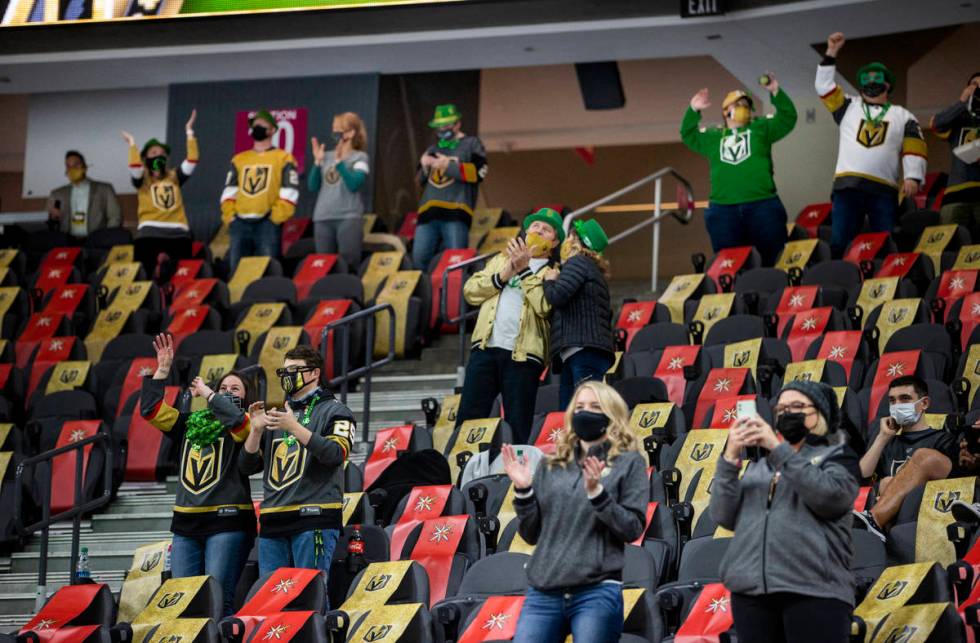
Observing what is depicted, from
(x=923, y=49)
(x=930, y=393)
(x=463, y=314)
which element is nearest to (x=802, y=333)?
(x=930, y=393)

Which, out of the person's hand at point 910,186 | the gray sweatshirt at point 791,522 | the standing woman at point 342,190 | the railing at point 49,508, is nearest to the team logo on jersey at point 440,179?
the standing woman at point 342,190

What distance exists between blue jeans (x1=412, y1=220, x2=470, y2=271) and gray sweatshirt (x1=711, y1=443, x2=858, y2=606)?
6988 mm

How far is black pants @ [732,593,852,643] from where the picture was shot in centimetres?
423

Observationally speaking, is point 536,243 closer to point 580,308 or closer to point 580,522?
point 580,308

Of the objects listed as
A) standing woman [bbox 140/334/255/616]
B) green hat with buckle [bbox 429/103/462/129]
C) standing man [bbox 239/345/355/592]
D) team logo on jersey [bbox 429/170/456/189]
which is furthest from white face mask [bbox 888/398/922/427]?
green hat with buckle [bbox 429/103/462/129]

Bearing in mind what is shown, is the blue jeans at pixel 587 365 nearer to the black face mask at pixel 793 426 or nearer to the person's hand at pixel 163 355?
the person's hand at pixel 163 355

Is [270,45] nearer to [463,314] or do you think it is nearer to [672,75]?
[463,314]

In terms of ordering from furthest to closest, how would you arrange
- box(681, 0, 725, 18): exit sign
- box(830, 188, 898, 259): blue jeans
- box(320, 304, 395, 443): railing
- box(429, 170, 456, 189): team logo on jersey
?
box(681, 0, 725, 18): exit sign, box(429, 170, 456, 189): team logo on jersey, box(830, 188, 898, 259): blue jeans, box(320, 304, 395, 443): railing

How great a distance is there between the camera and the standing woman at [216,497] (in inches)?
260

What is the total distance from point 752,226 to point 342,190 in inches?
125

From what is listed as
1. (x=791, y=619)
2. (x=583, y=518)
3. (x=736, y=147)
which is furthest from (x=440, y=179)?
(x=791, y=619)

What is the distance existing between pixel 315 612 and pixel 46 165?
35.9ft

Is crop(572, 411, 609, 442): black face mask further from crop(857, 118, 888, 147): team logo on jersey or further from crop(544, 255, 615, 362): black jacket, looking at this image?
crop(857, 118, 888, 147): team logo on jersey

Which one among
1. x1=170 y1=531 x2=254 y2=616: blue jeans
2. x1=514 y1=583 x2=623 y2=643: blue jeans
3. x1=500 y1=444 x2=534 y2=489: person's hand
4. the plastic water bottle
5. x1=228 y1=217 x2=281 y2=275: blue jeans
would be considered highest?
x1=228 y1=217 x2=281 y2=275: blue jeans
